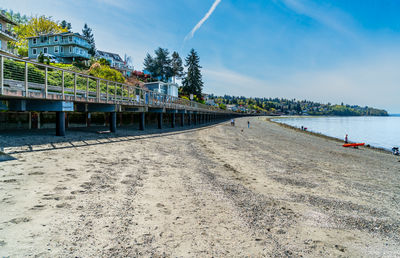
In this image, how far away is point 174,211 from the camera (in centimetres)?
485

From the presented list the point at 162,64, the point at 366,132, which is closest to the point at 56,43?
the point at 162,64

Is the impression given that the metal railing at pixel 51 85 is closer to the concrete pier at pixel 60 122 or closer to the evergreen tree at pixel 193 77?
the concrete pier at pixel 60 122

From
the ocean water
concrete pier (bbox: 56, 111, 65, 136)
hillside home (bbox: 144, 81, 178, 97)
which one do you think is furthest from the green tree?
concrete pier (bbox: 56, 111, 65, 136)

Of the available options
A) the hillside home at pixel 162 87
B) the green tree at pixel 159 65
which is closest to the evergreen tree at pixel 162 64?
the green tree at pixel 159 65

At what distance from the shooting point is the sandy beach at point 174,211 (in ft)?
11.5

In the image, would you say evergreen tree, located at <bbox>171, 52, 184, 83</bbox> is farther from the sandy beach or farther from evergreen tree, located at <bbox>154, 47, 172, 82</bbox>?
the sandy beach

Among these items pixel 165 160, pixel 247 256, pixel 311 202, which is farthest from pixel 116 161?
pixel 311 202

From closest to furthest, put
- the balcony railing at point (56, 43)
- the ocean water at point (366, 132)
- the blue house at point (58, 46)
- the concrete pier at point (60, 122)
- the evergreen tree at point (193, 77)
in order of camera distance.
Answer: the concrete pier at point (60, 122) < the ocean water at point (366, 132) < the balcony railing at point (56, 43) < the blue house at point (58, 46) < the evergreen tree at point (193, 77)

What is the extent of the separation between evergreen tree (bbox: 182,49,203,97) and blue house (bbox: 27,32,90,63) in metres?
38.2

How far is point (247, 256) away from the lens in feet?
11.4

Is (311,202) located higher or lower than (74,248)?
lower

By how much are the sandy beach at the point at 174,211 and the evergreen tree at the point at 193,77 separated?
7489cm

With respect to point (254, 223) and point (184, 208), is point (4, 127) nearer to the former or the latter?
point (184, 208)

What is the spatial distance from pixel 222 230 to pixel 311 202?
11.9 ft
